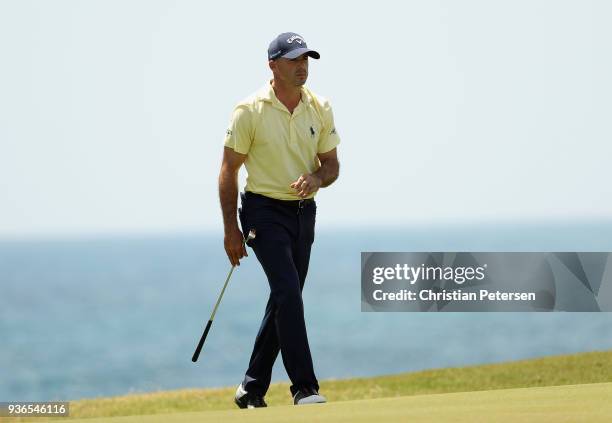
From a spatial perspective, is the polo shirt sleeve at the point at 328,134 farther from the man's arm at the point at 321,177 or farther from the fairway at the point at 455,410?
the fairway at the point at 455,410

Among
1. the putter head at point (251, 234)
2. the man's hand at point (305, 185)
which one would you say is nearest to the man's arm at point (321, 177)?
the man's hand at point (305, 185)

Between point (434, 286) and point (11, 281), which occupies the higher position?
point (434, 286)

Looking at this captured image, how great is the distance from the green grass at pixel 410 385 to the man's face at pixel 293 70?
4.78 metres

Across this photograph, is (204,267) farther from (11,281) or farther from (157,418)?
(157,418)

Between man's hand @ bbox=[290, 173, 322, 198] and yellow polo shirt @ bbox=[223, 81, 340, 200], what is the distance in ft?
0.38

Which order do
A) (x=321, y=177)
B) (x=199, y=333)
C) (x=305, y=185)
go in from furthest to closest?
(x=199, y=333)
(x=321, y=177)
(x=305, y=185)

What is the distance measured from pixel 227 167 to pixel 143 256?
16511 centimetres

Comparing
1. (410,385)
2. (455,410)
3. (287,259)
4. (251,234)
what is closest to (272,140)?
(251,234)

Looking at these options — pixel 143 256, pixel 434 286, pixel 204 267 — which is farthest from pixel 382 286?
pixel 143 256

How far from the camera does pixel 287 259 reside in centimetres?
809

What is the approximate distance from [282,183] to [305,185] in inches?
7.2

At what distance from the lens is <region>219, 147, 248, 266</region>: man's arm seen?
26.6 ft

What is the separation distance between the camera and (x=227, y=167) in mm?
8117

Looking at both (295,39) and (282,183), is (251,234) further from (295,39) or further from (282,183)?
(295,39)
